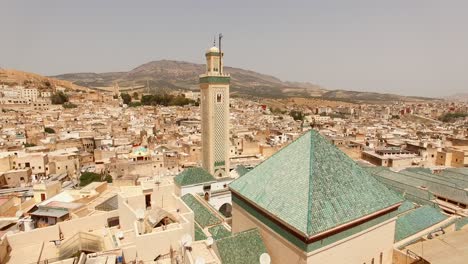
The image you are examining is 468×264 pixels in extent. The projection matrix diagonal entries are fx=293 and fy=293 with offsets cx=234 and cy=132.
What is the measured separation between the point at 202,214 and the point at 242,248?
420cm

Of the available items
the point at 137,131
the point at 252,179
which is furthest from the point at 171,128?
the point at 252,179

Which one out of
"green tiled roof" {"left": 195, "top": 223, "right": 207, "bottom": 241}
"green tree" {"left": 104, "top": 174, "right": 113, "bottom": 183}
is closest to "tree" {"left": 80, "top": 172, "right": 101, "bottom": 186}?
"green tree" {"left": 104, "top": 174, "right": 113, "bottom": 183}

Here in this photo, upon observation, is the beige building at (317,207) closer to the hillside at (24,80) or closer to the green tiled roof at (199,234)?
the green tiled roof at (199,234)

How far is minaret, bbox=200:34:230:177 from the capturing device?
623 inches

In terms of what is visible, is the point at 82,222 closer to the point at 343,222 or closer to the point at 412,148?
the point at 343,222

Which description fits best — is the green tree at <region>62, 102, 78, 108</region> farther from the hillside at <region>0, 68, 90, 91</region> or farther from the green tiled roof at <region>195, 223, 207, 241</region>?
the green tiled roof at <region>195, 223, 207, 241</region>

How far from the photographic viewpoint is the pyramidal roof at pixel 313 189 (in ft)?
19.9

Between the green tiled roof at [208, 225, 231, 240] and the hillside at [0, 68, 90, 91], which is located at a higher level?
the hillside at [0, 68, 90, 91]

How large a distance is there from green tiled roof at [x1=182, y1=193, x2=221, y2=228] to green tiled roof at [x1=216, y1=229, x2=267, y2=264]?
3300 millimetres

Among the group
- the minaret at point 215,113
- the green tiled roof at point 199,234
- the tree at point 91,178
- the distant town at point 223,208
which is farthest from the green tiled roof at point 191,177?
the tree at point 91,178

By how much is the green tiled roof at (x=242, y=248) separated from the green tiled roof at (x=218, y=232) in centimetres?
233

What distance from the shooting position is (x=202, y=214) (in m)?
11.0

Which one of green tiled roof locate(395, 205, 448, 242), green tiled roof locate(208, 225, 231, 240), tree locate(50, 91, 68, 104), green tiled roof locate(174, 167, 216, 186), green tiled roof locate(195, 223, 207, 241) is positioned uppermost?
tree locate(50, 91, 68, 104)

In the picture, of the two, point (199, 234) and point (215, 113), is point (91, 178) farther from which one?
point (199, 234)
